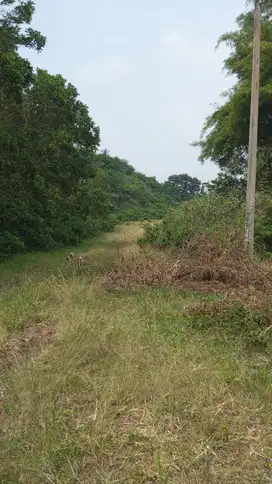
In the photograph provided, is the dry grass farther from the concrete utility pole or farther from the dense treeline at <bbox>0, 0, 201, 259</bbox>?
the dense treeline at <bbox>0, 0, 201, 259</bbox>

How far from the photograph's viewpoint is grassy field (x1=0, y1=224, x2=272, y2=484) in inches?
111

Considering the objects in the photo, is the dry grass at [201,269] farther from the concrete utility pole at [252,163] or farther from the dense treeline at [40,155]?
the dense treeline at [40,155]

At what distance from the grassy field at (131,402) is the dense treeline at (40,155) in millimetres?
9920

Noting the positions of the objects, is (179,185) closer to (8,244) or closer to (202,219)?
(8,244)

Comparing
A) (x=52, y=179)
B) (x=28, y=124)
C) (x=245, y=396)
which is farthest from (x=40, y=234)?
A: (x=245, y=396)

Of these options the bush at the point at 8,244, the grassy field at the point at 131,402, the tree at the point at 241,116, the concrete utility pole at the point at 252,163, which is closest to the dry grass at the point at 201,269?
the concrete utility pole at the point at 252,163

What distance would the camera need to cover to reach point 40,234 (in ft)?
79.6

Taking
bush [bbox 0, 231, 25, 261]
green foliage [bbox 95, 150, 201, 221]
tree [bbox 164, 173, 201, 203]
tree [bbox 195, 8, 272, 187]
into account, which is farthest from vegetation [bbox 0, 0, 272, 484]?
tree [bbox 164, 173, 201, 203]

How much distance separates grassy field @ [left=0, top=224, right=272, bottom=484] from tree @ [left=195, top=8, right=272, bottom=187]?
1091 centimetres

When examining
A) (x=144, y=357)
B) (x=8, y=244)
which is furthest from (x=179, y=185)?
(x=144, y=357)

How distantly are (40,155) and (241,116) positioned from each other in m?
7.38

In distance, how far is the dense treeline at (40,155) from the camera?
1364 cm

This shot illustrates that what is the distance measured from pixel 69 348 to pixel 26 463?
1801 millimetres

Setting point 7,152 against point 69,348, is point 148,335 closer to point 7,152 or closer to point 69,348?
point 69,348
